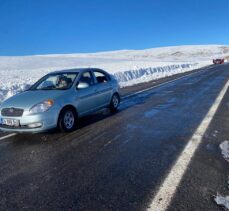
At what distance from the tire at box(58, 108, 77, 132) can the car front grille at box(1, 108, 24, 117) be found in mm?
888

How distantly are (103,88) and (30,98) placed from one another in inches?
99.3

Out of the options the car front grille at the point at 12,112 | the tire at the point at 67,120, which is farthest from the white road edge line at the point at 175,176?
the car front grille at the point at 12,112

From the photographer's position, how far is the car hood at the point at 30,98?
19.8ft

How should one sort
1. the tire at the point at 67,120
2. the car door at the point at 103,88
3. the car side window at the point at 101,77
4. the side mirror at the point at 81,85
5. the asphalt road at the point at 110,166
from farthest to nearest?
1. the car side window at the point at 101,77
2. the car door at the point at 103,88
3. the side mirror at the point at 81,85
4. the tire at the point at 67,120
5. the asphalt road at the point at 110,166

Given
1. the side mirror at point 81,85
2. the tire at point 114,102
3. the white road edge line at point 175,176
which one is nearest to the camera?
the white road edge line at point 175,176

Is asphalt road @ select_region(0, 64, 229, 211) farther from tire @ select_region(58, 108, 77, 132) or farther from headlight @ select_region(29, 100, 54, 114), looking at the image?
headlight @ select_region(29, 100, 54, 114)

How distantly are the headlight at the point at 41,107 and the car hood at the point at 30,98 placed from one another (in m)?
0.08

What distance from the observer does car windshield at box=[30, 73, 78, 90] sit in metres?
7.17

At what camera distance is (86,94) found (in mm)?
7285

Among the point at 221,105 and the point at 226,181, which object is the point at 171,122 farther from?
the point at 226,181

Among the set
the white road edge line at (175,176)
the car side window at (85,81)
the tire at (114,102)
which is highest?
the car side window at (85,81)

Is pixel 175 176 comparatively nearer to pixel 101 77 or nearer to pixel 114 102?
pixel 101 77

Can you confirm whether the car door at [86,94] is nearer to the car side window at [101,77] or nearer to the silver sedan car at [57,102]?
the silver sedan car at [57,102]

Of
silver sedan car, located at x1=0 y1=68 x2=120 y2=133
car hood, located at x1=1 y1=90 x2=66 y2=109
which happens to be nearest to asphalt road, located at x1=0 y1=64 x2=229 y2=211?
silver sedan car, located at x1=0 y1=68 x2=120 y2=133
